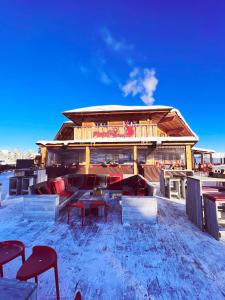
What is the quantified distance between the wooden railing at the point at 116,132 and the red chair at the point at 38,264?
38.0 feet

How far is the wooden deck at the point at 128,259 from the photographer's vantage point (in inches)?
99.0

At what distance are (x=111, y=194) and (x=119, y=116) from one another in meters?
8.34

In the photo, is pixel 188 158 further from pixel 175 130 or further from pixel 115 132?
pixel 175 130

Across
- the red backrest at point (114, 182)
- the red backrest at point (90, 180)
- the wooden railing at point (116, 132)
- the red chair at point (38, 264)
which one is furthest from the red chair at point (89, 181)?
the red chair at point (38, 264)

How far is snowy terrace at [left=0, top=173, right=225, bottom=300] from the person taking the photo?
252 centimetres

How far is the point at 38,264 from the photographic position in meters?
1.88

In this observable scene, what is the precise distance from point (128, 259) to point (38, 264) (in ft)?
6.42

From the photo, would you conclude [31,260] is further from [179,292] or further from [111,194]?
[111,194]

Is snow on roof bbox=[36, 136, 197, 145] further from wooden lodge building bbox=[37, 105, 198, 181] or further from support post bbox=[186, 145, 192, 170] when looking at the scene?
support post bbox=[186, 145, 192, 170]

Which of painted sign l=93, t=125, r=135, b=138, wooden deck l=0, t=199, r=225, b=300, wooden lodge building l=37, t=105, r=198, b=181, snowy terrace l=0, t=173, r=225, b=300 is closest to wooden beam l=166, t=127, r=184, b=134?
wooden lodge building l=37, t=105, r=198, b=181

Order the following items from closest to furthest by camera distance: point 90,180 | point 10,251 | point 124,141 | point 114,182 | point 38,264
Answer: point 38,264, point 10,251, point 114,182, point 90,180, point 124,141

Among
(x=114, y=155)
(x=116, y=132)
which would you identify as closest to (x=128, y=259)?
(x=116, y=132)

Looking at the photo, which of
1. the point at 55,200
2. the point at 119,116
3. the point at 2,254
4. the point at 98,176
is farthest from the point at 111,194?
the point at 119,116

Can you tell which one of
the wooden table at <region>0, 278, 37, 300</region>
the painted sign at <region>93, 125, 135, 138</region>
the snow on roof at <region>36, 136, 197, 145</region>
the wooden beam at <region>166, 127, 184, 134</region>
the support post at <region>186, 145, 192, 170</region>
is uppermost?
the wooden beam at <region>166, 127, 184, 134</region>
